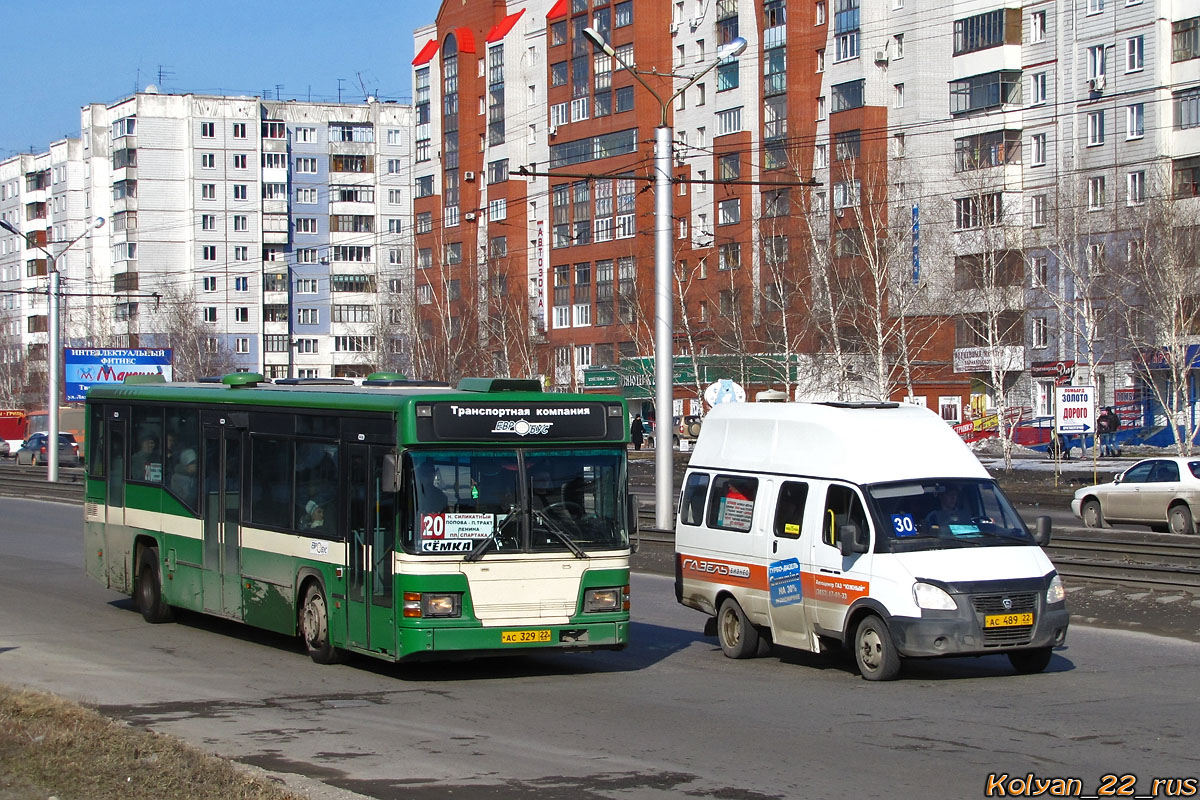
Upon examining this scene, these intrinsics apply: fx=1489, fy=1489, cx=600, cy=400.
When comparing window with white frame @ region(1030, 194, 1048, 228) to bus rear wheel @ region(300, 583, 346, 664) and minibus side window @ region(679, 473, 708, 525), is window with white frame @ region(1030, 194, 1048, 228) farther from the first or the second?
bus rear wheel @ region(300, 583, 346, 664)

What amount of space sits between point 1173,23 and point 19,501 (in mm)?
44489

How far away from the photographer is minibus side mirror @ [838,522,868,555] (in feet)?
40.1

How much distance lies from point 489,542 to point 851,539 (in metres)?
2.97

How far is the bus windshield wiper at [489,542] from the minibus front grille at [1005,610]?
3.77 m

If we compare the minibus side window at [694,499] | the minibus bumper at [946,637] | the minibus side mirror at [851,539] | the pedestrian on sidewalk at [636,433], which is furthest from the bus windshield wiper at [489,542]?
the minibus bumper at [946,637]

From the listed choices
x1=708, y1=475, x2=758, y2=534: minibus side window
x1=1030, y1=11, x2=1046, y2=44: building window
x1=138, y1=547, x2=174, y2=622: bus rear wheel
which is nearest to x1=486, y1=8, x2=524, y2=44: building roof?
x1=1030, y1=11, x2=1046, y2=44: building window

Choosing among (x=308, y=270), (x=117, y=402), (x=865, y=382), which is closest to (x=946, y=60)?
(x=865, y=382)

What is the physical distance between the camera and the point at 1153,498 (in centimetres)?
2806

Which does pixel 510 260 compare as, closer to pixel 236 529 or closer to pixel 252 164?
pixel 252 164

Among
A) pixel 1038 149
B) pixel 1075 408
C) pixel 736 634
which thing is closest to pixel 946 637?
pixel 736 634

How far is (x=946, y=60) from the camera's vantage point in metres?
64.9

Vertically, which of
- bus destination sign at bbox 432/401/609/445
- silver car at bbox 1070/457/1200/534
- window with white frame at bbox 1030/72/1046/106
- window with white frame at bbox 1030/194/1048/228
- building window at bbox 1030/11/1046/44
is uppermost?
building window at bbox 1030/11/1046/44

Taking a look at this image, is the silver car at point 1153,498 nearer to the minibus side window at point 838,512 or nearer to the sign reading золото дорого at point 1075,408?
the sign reading золото дорого at point 1075,408

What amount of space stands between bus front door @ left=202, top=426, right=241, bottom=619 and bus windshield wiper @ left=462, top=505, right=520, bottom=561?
3591 millimetres
